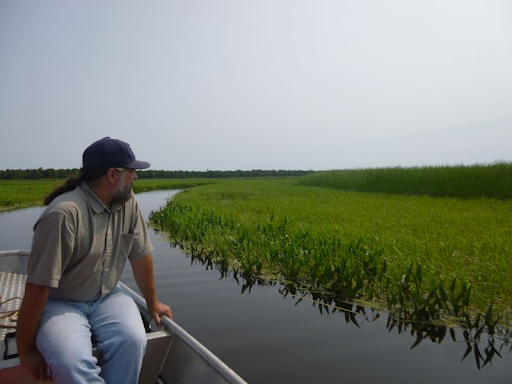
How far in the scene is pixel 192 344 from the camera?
89.7 inches

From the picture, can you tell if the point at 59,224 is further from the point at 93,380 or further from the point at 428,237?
the point at 428,237

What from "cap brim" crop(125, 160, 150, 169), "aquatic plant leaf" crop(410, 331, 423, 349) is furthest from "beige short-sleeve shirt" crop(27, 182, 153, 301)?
"aquatic plant leaf" crop(410, 331, 423, 349)

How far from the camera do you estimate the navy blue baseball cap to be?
87.1 inches

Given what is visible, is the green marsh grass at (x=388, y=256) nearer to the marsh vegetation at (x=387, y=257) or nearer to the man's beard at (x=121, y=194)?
the marsh vegetation at (x=387, y=257)

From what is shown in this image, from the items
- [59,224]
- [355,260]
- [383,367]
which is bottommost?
[383,367]

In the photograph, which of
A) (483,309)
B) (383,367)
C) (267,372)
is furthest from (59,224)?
(483,309)

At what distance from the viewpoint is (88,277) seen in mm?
2188

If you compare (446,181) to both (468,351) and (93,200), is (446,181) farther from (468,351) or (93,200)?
(93,200)

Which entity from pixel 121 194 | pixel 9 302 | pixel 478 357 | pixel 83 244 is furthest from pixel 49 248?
pixel 478 357

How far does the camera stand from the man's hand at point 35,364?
1962 mm

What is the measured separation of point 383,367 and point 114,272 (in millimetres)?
2488

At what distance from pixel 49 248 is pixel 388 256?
481 cm

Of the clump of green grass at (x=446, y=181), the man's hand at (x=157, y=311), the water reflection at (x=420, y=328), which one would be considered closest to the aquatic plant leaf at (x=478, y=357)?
the water reflection at (x=420, y=328)

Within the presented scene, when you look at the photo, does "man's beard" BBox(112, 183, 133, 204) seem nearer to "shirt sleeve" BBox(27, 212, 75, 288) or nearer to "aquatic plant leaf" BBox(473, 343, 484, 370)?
"shirt sleeve" BBox(27, 212, 75, 288)
